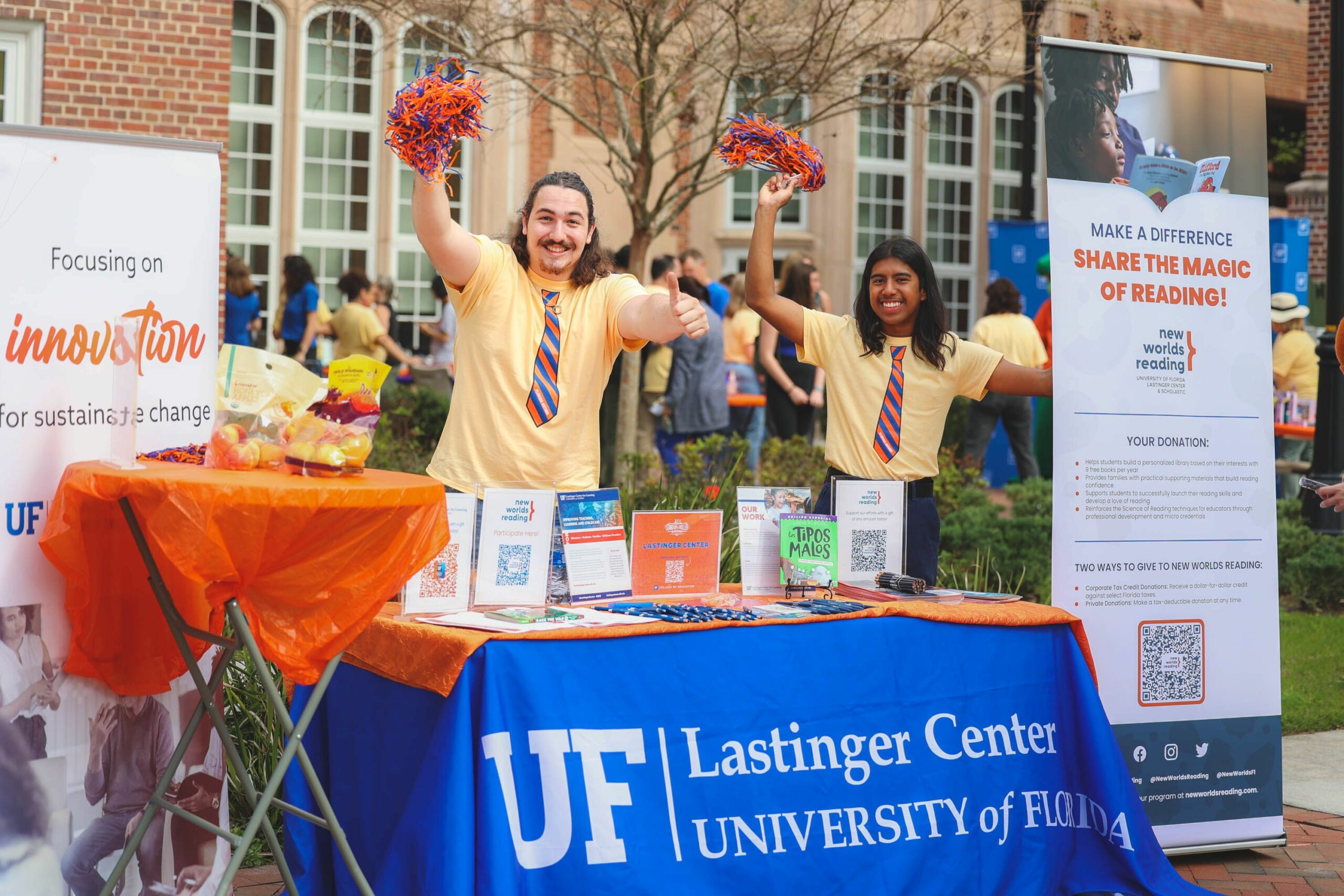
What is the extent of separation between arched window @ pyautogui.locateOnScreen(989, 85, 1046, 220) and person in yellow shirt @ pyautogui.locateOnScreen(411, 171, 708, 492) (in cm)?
1660

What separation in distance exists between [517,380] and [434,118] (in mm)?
710

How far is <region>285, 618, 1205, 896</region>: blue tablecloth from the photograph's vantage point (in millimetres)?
3119

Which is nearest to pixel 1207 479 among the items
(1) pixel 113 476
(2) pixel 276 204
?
(1) pixel 113 476

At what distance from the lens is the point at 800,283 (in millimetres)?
8711

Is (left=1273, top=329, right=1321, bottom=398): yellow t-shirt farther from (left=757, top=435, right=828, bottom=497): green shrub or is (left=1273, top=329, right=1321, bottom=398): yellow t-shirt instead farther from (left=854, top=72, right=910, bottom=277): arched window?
(left=854, top=72, right=910, bottom=277): arched window

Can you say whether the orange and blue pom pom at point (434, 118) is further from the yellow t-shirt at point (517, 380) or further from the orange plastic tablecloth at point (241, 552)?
the orange plastic tablecloth at point (241, 552)

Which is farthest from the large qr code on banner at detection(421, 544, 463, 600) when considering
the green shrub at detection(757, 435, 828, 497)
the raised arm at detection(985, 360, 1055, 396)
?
the green shrub at detection(757, 435, 828, 497)

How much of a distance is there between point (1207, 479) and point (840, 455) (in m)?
1.17

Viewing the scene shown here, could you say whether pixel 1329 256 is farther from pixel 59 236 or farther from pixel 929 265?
pixel 59 236

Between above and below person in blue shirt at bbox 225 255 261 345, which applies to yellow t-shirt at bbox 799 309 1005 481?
below

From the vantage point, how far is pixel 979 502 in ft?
28.3

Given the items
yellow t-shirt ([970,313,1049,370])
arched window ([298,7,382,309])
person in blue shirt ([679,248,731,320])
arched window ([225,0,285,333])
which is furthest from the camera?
arched window ([298,7,382,309])

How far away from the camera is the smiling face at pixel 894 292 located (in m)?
4.18

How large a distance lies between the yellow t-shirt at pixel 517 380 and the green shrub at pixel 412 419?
5686 millimetres
